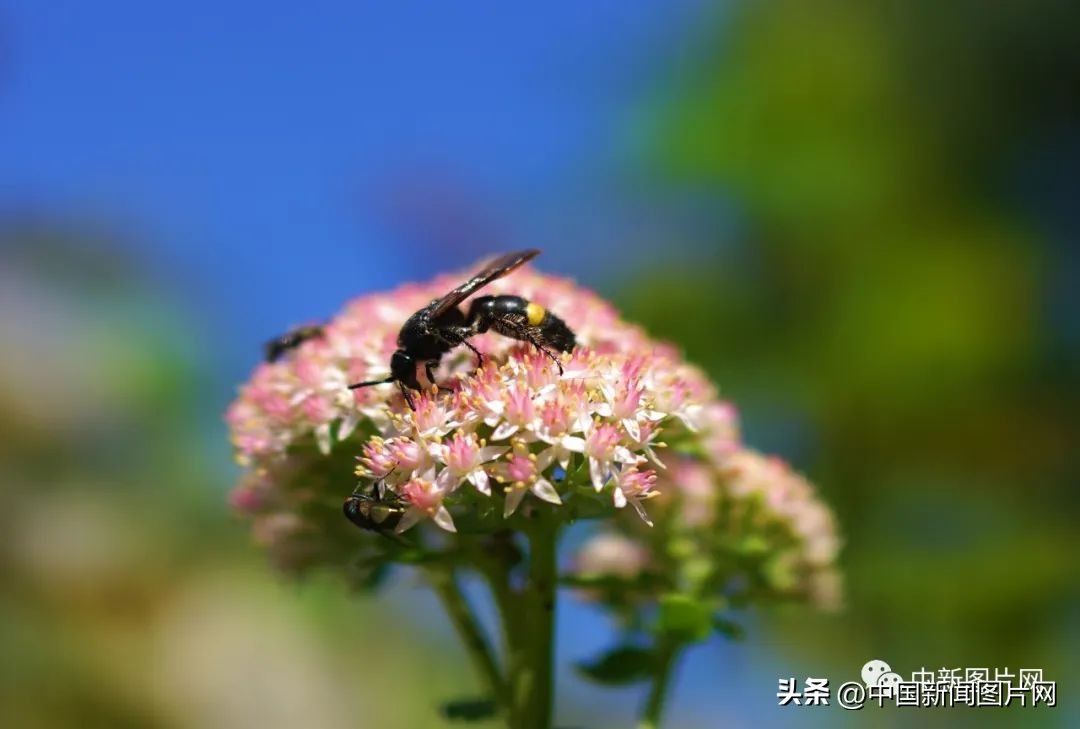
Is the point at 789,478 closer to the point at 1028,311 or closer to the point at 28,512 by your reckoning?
the point at 28,512

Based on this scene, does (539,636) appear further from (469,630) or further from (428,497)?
(428,497)

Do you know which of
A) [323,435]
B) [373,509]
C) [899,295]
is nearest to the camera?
[373,509]

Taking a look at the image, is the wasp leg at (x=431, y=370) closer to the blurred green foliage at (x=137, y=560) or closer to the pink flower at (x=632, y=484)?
the pink flower at (x=632, y=484)

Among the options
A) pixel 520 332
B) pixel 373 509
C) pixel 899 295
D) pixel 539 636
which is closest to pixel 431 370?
pixel 520 332

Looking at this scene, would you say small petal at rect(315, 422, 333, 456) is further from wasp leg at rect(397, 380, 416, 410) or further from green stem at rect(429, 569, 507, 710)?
green stem at rect(429, 569, 507, 710)

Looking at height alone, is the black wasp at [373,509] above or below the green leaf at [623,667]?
above

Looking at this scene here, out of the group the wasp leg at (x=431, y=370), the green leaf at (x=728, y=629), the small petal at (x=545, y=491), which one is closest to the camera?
the small petal at (x=545, y=491)

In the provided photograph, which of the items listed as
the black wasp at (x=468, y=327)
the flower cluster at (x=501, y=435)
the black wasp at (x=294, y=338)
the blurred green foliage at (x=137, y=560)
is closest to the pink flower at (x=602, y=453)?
the flower cluster at (x=501, y=435)

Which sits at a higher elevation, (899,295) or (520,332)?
(899,295)
